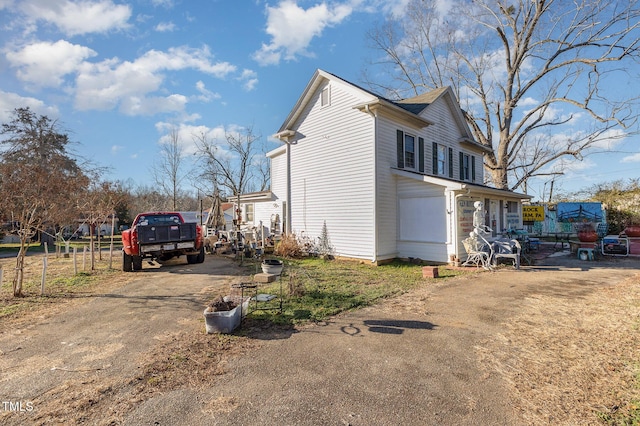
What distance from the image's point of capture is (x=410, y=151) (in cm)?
1293

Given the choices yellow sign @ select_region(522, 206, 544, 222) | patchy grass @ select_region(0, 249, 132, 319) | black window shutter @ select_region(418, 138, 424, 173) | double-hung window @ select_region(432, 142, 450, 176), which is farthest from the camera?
yellow sign @ select_region(522, 206, 544, 222)

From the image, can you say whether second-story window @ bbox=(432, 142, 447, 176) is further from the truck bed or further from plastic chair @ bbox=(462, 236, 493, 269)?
the truck bed

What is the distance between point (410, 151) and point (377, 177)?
A: 2702 mm

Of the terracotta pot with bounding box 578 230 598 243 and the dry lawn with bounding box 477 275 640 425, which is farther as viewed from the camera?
the terracotta pot with bounding box 578 230 598 243

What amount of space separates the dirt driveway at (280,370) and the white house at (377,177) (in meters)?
4.92

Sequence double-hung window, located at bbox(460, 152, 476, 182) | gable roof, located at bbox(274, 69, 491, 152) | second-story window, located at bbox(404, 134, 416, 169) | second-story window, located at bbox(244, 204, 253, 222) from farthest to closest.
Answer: second-story window, located at bbox(244, 204, 253, 222) < double-hung window, located at bbox(460, 152, 476, 182) < second-story window, located at bbox(404, 134, 416, 169) < gable roof, located at bbox(274, 69, 491, 152)

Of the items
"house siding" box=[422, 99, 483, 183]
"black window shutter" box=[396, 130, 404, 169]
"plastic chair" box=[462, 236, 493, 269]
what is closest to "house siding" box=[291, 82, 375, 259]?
"black window shutter" box=[396, 130, 404, 169]

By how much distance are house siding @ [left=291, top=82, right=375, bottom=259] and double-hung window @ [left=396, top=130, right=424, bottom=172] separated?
5.47 feet

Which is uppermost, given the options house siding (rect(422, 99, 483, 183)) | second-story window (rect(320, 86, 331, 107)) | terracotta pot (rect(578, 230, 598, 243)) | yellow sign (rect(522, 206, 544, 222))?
second-story window (rect(320, 86, 331, 107))

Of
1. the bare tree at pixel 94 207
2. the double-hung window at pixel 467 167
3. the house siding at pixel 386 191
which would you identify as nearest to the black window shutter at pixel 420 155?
the house siding at pixel 386 191

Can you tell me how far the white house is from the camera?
11.1m

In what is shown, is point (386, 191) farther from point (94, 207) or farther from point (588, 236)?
point (94, 207)

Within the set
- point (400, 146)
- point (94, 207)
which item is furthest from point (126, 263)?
point (400, 146)

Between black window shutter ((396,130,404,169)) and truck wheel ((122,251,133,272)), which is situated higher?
black window shutter ((396,130,404,169))
